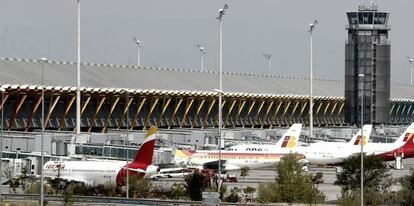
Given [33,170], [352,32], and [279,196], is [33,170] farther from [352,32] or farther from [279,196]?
[352,32]

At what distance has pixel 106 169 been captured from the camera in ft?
281

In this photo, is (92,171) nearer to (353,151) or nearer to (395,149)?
(353,151)

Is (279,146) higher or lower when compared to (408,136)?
lower

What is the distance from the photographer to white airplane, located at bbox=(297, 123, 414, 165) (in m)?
118

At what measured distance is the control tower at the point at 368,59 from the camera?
16150 centimetres

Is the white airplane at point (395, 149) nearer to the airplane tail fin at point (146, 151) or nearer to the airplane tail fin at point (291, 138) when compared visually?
the airplane tail fin at point (291, 138)

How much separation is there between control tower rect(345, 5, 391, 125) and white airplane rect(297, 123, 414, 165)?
118 feet

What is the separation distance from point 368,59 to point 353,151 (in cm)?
4436

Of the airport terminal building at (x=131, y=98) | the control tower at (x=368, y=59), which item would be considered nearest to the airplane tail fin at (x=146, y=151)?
the airport terminal building at (x=131, y=98)

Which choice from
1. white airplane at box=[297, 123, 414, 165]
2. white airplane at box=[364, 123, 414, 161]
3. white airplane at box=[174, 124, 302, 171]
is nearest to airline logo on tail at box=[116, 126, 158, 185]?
white airplane at box=[174, 124, 302, 171]

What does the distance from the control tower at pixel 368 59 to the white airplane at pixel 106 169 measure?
79137 mm

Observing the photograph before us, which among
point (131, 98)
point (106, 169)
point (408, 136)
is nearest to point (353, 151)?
point (408, 136)

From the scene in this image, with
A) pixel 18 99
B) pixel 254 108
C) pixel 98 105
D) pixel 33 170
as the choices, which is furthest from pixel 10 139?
pixel 254 108

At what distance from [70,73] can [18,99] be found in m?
15.6
